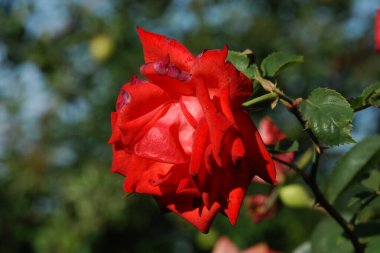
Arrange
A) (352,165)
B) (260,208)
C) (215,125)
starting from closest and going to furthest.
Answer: (215,125)
(352,165)
(260,208)

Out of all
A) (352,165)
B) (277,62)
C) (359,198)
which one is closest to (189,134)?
(277,62)

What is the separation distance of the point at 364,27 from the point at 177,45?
3.02m

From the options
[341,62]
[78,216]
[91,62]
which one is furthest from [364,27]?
[78,216]

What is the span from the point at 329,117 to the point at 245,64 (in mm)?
106

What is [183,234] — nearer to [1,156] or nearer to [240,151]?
[1,156]

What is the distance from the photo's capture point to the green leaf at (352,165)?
2.93 feet

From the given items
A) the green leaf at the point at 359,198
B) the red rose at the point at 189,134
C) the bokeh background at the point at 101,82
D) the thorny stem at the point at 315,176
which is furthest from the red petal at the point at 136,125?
the bokeh background at the point at 101,82

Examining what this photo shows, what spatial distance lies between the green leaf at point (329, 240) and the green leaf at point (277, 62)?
0.94ft

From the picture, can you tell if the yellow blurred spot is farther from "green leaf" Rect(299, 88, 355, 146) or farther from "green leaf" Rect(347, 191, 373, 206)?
"green leaf" Rect(299, 88, 355, 146)

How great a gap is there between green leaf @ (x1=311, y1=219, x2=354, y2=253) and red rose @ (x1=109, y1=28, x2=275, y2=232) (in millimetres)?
292

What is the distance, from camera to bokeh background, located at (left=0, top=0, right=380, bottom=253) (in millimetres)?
2818

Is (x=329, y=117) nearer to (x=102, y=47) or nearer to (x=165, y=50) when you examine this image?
(x=165, y=50)

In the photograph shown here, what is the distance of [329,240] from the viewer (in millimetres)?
874

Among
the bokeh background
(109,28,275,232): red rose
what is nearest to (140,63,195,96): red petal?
(109,28,275,232): red rose
